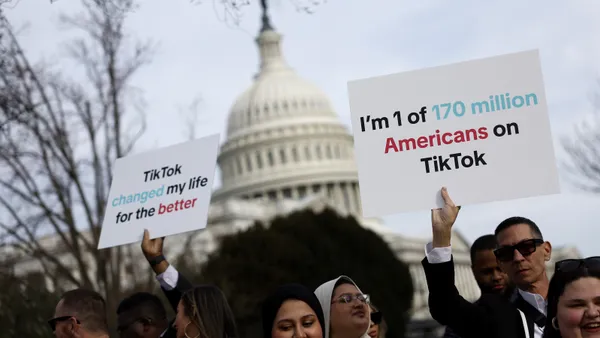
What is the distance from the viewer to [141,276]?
75.1ft

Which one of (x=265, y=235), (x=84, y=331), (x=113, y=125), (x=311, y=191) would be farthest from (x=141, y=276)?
(x=311, y=191)

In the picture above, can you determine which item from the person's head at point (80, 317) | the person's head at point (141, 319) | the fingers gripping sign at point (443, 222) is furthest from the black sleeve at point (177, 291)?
the fingers gripping sign at point (443, 222)

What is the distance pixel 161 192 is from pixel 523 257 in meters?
2.14

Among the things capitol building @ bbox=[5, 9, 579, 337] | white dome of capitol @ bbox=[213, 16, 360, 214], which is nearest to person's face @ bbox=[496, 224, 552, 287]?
capitol building @ bbox=[5, 9, 579, 337]

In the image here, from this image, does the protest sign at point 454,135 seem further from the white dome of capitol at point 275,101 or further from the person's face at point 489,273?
the white dome of capitol at point 275,101

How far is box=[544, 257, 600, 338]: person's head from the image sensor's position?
361 cm

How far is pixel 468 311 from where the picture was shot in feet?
15.1

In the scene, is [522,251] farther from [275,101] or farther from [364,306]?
[275,101]

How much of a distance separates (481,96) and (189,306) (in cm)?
154

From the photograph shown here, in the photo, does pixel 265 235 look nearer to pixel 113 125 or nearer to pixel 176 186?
pixel 113 125

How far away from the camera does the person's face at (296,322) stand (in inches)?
175

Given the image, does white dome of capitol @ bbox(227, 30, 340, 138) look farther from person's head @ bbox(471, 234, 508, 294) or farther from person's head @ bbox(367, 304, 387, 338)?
person's head @ bbox(367, 304, 387, 338)

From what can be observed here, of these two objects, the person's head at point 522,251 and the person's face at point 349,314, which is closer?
the person's face at point 349,314

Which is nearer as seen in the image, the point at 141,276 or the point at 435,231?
the point at 435,231
